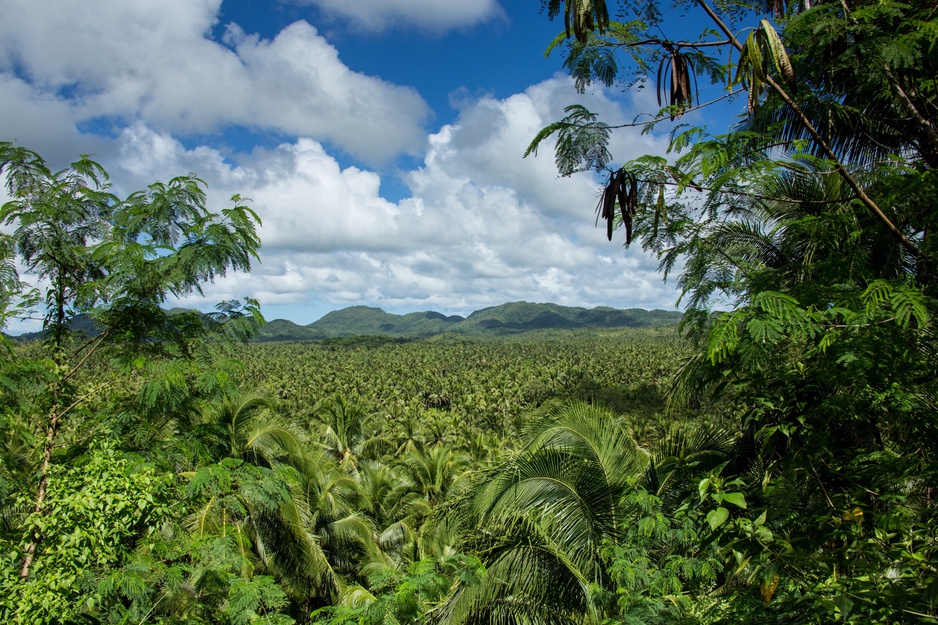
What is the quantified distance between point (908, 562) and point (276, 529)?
1180 cm

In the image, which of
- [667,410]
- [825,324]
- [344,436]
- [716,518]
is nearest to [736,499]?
[716,518]

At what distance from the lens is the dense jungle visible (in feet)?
8.37

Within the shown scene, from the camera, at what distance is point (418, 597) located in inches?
183

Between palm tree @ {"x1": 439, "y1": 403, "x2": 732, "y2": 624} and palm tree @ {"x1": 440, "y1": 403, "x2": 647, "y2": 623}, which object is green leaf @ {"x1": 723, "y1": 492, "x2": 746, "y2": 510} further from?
palm tree @ {"x1": 440, "y1": 403, "x2": 647, "y2": 623}

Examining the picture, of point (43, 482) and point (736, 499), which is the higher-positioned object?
point (736, 499)

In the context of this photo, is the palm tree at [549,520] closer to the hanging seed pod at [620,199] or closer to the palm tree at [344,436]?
the hanging seed pod at [620,199]

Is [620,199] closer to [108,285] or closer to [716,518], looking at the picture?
[716,518]

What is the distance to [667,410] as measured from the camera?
704 cm

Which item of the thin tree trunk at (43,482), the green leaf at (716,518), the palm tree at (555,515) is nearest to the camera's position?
the green leaf at (716,518)

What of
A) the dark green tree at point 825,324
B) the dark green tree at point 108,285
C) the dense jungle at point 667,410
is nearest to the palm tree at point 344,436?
the dense jungle at point 667,410

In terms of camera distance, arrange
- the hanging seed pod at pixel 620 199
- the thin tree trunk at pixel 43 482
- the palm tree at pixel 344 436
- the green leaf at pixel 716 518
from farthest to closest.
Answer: the palm tree at pixel 344 436 < the thin tree trunk at pixel 43 482 < the hanging seed pod at pixel 620 199 < the green leaf at pixel 716 518

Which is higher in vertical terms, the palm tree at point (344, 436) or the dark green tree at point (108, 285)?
the dark green tree at point (108, 285)

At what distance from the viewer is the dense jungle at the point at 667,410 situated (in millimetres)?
2551

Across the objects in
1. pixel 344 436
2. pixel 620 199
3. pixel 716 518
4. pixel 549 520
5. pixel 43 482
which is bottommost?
pixel 344 436
